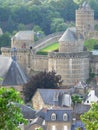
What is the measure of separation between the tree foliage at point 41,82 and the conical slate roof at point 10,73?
112 inches

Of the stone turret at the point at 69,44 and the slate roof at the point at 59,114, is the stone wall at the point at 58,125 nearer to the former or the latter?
the slate roof at the point at 59,114

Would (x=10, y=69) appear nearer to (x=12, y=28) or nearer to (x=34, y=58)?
(x=34, y=58)

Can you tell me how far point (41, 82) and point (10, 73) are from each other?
4388 millimetres

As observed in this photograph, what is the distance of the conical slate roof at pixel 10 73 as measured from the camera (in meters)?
56.8

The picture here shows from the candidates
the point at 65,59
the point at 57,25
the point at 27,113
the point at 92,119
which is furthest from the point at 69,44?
the point at 92,119

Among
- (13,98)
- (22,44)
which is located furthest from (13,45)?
(13,98)

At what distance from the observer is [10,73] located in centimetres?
5778

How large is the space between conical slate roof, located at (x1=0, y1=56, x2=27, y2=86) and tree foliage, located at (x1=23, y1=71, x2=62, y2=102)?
2.83 metres

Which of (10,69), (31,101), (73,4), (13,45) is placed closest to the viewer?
(31,101)

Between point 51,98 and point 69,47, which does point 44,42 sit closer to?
point 69,47

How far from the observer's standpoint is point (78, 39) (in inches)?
2418

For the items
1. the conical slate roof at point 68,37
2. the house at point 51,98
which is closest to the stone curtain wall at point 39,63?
the conical slate roof at point 68,37

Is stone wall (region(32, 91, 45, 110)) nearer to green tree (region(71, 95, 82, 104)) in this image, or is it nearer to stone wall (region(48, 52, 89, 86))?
green tree (region(71, 95, 82, 104))

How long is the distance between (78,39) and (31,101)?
424 inches
